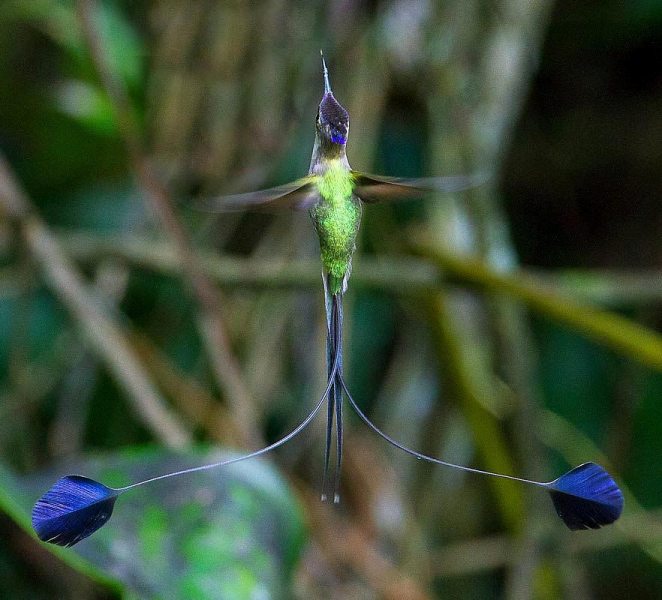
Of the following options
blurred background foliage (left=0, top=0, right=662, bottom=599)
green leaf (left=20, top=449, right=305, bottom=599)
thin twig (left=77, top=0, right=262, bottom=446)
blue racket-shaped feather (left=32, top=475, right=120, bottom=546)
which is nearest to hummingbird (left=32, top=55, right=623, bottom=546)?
blue racket-shaped feather (left=32, top=475, right=120, bottom=546)

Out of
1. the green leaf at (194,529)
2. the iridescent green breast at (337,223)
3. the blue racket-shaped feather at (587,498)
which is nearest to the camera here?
the blue racket-shaped feather at (587,498)

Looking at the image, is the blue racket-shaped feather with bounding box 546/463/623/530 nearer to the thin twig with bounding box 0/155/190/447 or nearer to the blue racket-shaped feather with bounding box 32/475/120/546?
the blue racket-shaped feather with bounding box 32/475/120/546

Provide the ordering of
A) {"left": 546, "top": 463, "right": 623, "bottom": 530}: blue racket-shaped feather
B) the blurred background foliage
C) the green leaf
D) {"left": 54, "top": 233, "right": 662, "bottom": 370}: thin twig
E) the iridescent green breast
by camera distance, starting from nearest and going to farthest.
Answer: {"left": 546, "top": 463, "right": 623, "bottom": 530}: blue racket-shaped feather, the iridescent green breast, the green leaf, {"left": 54, "top": 233, "right": 662, "bottom": 370}: thin twig, the blurred background foliage

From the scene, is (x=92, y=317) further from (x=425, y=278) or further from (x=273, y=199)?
(x=273, y=199)

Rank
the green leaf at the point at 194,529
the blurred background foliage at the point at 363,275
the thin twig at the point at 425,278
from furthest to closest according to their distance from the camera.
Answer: the blurred background foliage at the point at 363,275, the thin twig at the point at 425,278, the green leaf at the point at 194,529

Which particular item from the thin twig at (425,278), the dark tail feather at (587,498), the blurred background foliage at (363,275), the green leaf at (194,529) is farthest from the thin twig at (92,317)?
the dark tail feather at (587,498)

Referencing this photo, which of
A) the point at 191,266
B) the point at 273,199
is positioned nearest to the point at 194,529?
the point at 191,266

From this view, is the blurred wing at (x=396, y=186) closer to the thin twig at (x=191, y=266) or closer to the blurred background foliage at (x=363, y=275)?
the blurred background foliage at (x=363, y=275)
